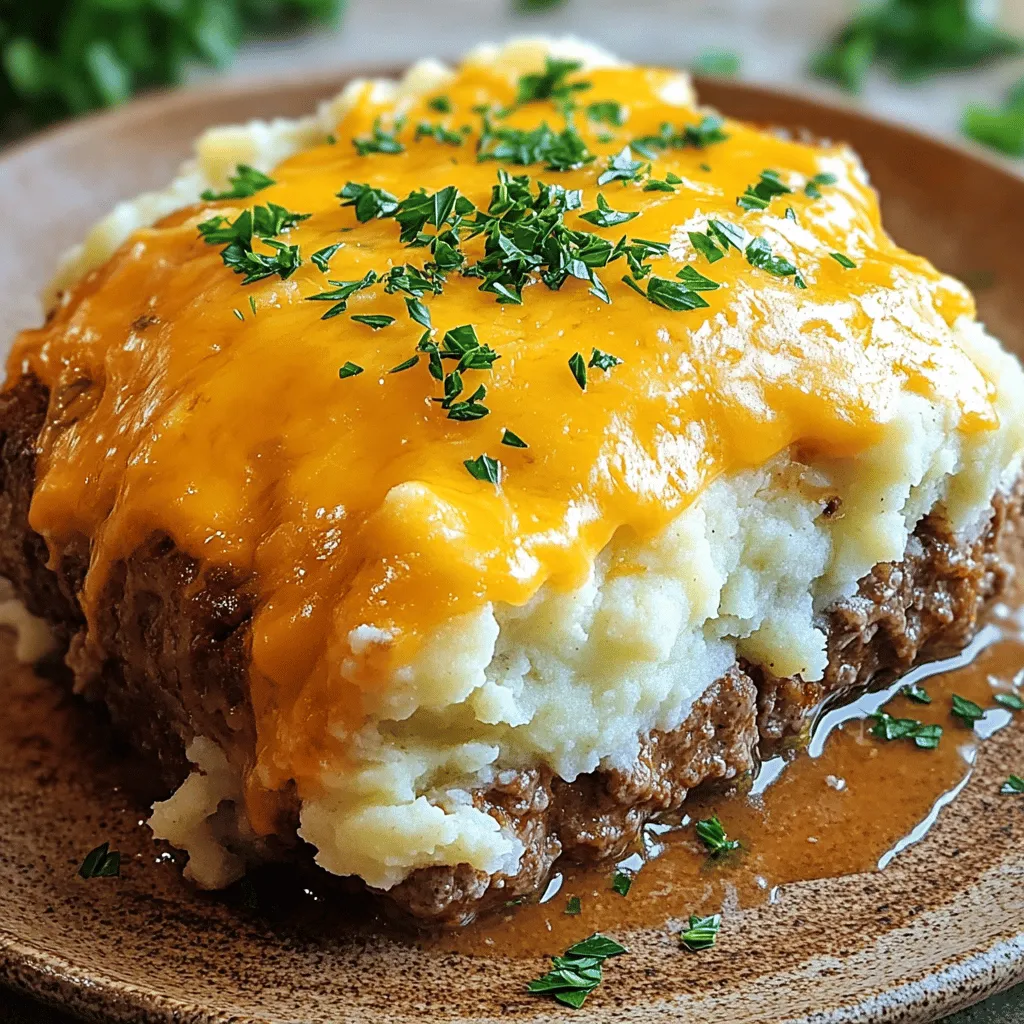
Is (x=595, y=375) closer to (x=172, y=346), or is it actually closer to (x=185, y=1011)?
(x=172, y=346)

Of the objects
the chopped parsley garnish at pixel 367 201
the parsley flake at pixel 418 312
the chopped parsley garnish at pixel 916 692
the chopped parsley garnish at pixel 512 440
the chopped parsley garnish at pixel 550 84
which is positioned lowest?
the chopped parsley garnish at pixel 916 692

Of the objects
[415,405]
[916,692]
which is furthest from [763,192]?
[916,692]

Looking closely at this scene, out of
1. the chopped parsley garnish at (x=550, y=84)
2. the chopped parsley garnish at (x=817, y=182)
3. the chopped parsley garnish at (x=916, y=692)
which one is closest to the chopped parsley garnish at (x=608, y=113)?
the chopped parsley garnish at (x=550, y=84)

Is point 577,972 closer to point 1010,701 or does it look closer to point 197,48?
point 1010,701

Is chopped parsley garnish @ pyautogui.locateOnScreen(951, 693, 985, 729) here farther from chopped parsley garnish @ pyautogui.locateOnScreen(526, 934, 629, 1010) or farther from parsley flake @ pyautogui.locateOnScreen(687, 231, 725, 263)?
parsley flake @ pyautogui.locateOnScreen(687, 231, 725, 263)

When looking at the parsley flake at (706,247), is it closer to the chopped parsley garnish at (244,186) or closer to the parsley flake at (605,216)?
the parsley flake at (605,216)

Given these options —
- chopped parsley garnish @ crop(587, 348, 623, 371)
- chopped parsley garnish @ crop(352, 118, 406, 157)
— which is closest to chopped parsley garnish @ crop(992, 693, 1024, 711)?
chopped parsley garnish @ crop(587, 348, 623, 371)

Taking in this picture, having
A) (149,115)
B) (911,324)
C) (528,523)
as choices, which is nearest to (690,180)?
(911,324)
